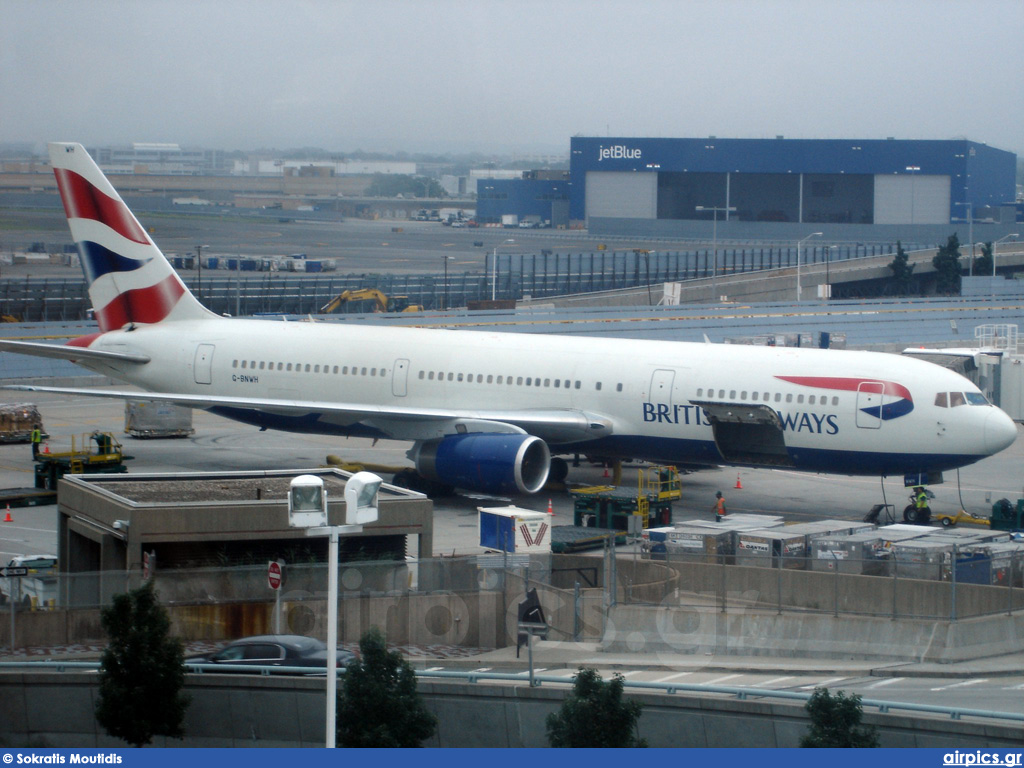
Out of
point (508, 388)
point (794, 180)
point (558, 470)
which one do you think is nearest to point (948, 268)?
point (794, 180)

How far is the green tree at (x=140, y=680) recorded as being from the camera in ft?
64.0

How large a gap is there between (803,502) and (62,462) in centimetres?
2183

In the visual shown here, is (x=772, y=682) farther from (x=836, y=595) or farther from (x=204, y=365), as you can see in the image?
(x=204, y=365)

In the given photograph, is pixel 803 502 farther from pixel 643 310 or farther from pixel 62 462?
pixel 643 310

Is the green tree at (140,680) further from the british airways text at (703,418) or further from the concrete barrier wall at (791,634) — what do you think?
the british airways text at (703,418)

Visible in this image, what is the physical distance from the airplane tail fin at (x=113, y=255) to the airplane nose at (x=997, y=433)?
25964 millimetres

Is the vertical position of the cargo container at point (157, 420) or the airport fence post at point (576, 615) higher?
the cargo container at point (157, 420)

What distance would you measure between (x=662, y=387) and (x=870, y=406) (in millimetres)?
5799

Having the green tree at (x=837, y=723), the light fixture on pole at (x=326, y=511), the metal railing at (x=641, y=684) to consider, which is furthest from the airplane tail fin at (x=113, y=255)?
the green tree at (x=837, y=723)

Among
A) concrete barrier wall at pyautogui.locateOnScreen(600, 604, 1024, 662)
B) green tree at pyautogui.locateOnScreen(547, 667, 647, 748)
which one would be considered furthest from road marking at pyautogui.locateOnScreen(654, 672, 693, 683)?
green tree at pyautogui.locateOnScreen(547, 667, 647, 748)

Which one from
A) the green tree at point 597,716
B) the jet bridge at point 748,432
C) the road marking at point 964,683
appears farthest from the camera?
the jet bridge at point 748,432

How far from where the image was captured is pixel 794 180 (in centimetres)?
17650

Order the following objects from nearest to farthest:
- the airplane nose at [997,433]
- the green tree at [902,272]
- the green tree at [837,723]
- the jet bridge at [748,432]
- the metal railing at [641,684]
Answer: the green tree at [837,723] → the metal railing at [641,684] → the airplane nose at [997,433] → the jet bridge at [748,432] → the green tree at [902,272]

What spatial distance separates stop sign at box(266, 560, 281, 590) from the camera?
2451 cm
